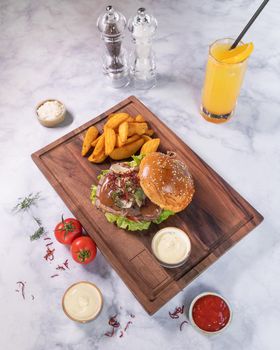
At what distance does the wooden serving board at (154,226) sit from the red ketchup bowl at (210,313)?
0.12m

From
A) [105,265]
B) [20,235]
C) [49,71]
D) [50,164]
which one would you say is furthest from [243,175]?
[49,71]

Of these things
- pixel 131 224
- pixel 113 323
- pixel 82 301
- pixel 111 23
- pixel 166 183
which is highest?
pixel 111 23

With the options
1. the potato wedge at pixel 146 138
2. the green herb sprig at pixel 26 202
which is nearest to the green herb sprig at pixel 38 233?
the green herb sprig at pixel 26 202

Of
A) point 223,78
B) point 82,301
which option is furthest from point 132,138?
point 82,301

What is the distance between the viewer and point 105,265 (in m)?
2.29

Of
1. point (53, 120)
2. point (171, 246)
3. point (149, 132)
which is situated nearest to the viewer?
point (171, 246)

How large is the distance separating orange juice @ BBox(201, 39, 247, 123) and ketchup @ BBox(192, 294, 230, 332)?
1.19m

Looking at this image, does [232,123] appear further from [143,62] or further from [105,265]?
[105,265]

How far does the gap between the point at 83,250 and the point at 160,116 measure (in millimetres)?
1107

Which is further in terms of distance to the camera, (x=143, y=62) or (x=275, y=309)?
(x=143, y=62)

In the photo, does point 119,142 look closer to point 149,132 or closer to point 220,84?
point 149,132

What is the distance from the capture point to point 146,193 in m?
2.26

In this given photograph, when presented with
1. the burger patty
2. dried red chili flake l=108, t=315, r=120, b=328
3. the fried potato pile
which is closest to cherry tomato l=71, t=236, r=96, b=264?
the burger patty

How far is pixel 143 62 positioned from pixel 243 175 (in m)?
1.02
